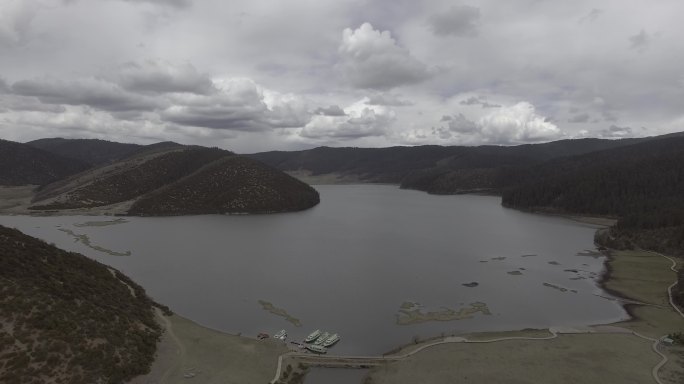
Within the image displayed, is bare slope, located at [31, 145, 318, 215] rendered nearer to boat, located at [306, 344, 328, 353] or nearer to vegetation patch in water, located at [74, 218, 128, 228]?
vegetation patch in water, located at [74, 218, 128, 228]

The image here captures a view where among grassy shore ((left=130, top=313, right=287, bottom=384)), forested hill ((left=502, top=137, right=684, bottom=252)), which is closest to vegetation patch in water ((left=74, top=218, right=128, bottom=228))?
grassy shore ((left=130, top=313, right=287, bottom=384))

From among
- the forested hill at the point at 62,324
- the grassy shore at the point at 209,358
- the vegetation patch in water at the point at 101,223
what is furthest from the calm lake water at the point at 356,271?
the forested hill at the point at 62,324

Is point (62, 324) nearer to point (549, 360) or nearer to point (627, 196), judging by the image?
point (549, 360)

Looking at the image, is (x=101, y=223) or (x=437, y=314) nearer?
(x=437, y=314)

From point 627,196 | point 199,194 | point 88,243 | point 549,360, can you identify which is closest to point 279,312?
point 549,360

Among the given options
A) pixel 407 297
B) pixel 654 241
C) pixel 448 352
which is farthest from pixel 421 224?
pixel 448 352

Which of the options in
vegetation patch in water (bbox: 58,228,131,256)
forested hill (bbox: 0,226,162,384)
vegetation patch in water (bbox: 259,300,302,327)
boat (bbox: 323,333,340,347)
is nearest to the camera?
forested hill (bbox: 0,226,162,384)

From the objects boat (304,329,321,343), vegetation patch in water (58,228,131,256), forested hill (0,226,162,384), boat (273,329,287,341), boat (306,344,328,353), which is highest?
forested hill (0,226,162,384)
